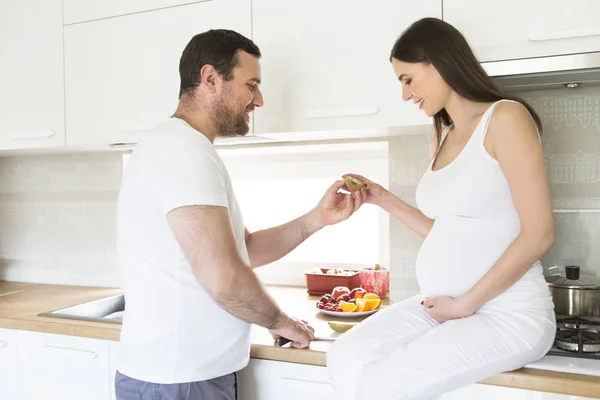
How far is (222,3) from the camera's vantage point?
1.79 meters

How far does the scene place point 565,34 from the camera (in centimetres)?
142

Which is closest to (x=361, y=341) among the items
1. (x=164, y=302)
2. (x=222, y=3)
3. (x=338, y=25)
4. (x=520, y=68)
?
(x=164, y=302)

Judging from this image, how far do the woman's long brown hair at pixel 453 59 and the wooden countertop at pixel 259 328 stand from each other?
1.91 feet

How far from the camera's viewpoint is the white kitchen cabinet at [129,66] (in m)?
1.82

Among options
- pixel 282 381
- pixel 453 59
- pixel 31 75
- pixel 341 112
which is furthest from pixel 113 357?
pixel 453 59

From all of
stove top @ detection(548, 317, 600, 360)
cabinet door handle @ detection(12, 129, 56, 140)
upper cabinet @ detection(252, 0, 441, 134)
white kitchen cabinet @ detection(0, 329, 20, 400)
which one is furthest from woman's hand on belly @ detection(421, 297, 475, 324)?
cabinet door handle @ detection(12, 129, 56, 140)

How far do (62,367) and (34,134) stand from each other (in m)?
0.83

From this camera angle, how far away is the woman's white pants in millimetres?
1143

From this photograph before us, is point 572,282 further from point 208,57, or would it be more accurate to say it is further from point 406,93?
point 208,57

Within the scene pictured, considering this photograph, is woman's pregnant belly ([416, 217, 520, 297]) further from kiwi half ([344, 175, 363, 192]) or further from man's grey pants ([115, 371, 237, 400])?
man's grey pants ([115, 371, 237, 400])

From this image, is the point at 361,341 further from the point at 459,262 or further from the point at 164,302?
the point at 164,302

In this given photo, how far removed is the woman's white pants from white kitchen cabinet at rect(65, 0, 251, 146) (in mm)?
1014

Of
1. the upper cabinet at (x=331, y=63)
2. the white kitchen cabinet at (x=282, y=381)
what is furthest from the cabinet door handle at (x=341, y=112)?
the white kitchen cabinet at (x=282, y=381)

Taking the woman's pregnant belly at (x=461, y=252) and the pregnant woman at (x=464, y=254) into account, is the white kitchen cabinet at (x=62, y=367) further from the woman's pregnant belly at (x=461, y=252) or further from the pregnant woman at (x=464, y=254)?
the woman's pregnant belly at (x=461, y=252)
